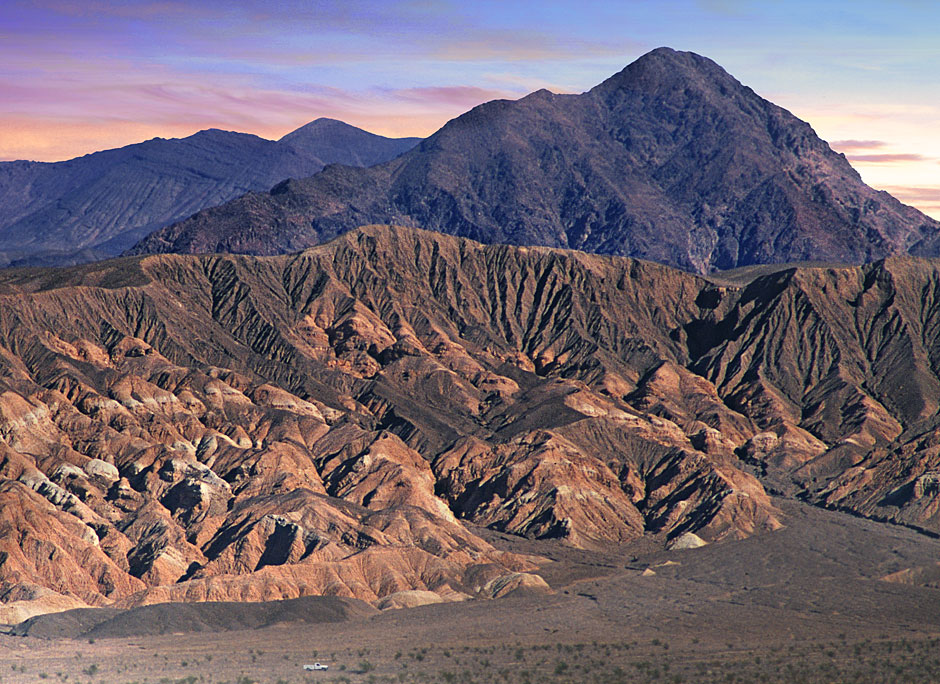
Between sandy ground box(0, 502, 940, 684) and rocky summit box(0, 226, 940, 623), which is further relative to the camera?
rocky summit box(0, 226, 940, 623)

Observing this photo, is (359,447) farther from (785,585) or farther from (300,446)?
(785,585)

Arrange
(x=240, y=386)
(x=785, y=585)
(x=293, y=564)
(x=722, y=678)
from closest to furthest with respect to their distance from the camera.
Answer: (x=722, y=678), (x=293, y=564), (x=785, y=585), (x=240, y=386)

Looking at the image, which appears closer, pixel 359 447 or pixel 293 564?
pixel 293 564

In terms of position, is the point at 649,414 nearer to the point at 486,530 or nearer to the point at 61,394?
the point at 486,530

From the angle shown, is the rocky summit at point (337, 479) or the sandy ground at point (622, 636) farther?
the rocky summit at point (337, 479)

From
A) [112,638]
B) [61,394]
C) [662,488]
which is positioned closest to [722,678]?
[112,638]

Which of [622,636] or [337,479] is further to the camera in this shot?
[337,479]

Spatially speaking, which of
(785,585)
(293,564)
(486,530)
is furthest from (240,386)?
(785,585)

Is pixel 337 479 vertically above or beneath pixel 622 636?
above

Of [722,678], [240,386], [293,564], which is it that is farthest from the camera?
[240,386]
